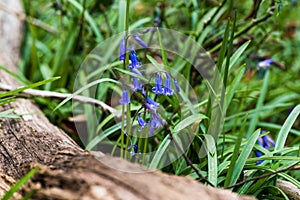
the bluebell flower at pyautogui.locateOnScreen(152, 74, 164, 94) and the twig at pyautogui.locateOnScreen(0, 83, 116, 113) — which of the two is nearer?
the bluebell flower at pyautogui.locateOnScreen(152, 74, 164, 94)

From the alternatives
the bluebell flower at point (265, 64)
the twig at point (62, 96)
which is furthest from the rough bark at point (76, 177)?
the bluebell flower at point (265, 64)

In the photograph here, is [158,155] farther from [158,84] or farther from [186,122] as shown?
[158,84]

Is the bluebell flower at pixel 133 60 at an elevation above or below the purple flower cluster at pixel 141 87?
above

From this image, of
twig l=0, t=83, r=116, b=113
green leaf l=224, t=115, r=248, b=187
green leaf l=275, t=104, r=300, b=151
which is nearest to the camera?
green leaf l=224, t=115, r=248, b=187

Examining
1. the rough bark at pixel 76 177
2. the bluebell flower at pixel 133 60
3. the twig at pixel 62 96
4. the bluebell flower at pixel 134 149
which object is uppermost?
the bluebell flower at pixel 133 60

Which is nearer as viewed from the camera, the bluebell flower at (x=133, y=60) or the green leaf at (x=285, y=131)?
the bluebell flower at (x=133, y=60)

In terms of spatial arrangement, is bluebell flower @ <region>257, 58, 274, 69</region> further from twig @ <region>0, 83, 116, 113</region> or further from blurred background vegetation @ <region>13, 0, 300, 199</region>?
twig @ <region>0, 83, 116, 113</region>

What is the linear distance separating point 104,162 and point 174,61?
1687 millimetres

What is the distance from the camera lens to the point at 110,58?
3260mm

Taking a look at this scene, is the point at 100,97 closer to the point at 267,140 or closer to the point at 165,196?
the point at 267,140

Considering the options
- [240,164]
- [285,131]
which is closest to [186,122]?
[240,164]

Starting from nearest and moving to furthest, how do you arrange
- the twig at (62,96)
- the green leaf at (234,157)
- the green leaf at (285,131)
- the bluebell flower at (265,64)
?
1. the green leaf at (234,157)
2. the green leaf at (285,131)
3. the twig at (62,96)
4. the bluebell flower at (265,64)

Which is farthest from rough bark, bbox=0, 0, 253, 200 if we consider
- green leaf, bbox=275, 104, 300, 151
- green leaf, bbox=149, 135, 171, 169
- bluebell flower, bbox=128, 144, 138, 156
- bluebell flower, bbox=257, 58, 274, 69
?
bluebell flower, bbox=257, 58, 274, 69

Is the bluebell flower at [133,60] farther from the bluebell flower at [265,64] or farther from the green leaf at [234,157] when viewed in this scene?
the bluebell flower at [265,64]
